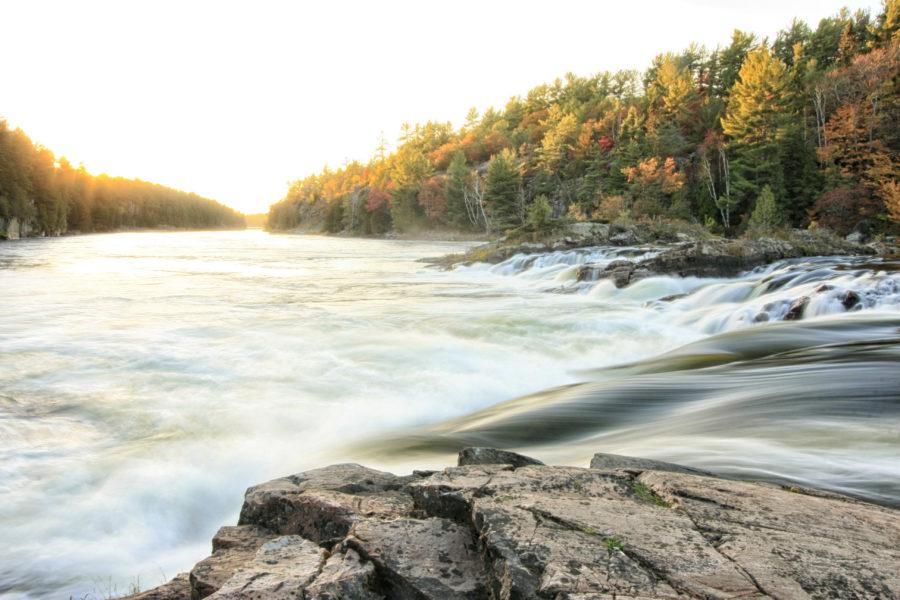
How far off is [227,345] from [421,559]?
21.8 feet

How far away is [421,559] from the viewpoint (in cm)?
164

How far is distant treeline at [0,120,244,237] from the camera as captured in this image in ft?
163

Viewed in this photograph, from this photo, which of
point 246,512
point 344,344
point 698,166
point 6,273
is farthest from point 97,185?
point 246,512

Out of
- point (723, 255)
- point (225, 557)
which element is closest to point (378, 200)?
point (723, 255)

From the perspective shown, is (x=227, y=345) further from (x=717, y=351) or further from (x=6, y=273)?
(x=6, y=273)

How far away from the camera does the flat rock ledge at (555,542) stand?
139 centimetres

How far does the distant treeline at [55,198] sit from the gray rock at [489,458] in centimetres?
5893

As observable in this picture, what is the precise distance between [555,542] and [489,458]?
98cm

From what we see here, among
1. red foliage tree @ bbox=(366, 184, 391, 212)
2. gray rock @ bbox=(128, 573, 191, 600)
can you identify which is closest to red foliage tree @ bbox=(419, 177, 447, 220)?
red foliage tree @ bbox=(366, 184, 391, 212)

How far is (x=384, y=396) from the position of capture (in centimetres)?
557

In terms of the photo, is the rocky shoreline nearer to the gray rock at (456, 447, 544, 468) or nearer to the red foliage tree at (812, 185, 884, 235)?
the red foliage tree at (812, 185, 884, 235)

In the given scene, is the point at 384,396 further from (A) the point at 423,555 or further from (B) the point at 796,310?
(B) the point at 796,310

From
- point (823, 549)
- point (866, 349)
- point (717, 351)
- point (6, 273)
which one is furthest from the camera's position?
point (6, 273)

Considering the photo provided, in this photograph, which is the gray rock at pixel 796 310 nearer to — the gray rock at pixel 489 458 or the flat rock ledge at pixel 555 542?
the flat rock ledge at pixel 555 542
